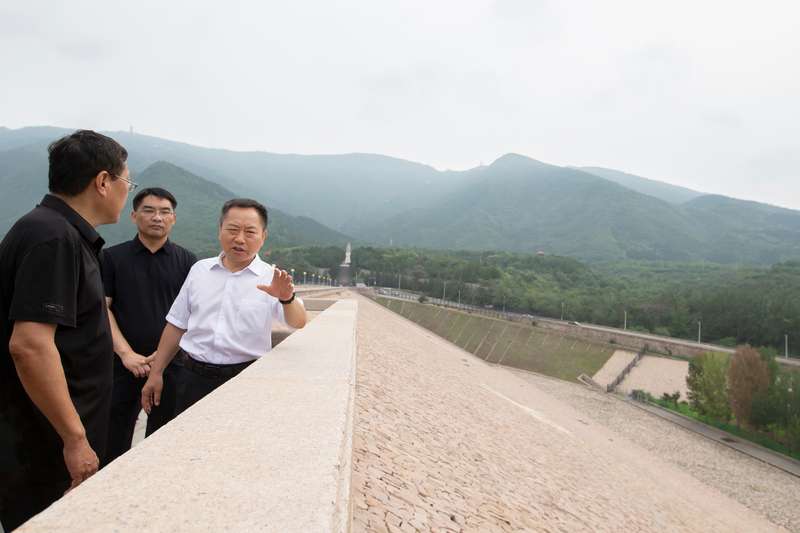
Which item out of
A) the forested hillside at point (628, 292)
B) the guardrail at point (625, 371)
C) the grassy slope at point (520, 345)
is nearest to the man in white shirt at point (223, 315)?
the guardrail at point (625, 371)

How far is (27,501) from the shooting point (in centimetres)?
203

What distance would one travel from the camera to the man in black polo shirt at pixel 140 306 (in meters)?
3.16

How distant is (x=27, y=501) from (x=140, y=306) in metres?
1.62

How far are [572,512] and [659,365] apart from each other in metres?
40.6

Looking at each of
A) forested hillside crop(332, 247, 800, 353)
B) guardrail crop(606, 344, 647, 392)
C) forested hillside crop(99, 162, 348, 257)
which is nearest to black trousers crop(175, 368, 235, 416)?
guardrail crop(606, 344, 647, 392)

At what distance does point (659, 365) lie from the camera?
123 ft

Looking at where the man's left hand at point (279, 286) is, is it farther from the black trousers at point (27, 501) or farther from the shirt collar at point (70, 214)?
the black trousers at point (27, 501)

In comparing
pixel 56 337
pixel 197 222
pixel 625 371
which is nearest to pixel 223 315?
pixel 56 337

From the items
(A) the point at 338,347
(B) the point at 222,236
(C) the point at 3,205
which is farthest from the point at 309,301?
(C) the point at 3,205

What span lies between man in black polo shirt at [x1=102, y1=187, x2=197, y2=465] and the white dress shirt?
1.40 ft

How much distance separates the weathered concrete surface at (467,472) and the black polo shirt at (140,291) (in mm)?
1950

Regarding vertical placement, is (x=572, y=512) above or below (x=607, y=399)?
above

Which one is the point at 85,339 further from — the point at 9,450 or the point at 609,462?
the point at 609,462

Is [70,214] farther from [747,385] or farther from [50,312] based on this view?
[747,385]
